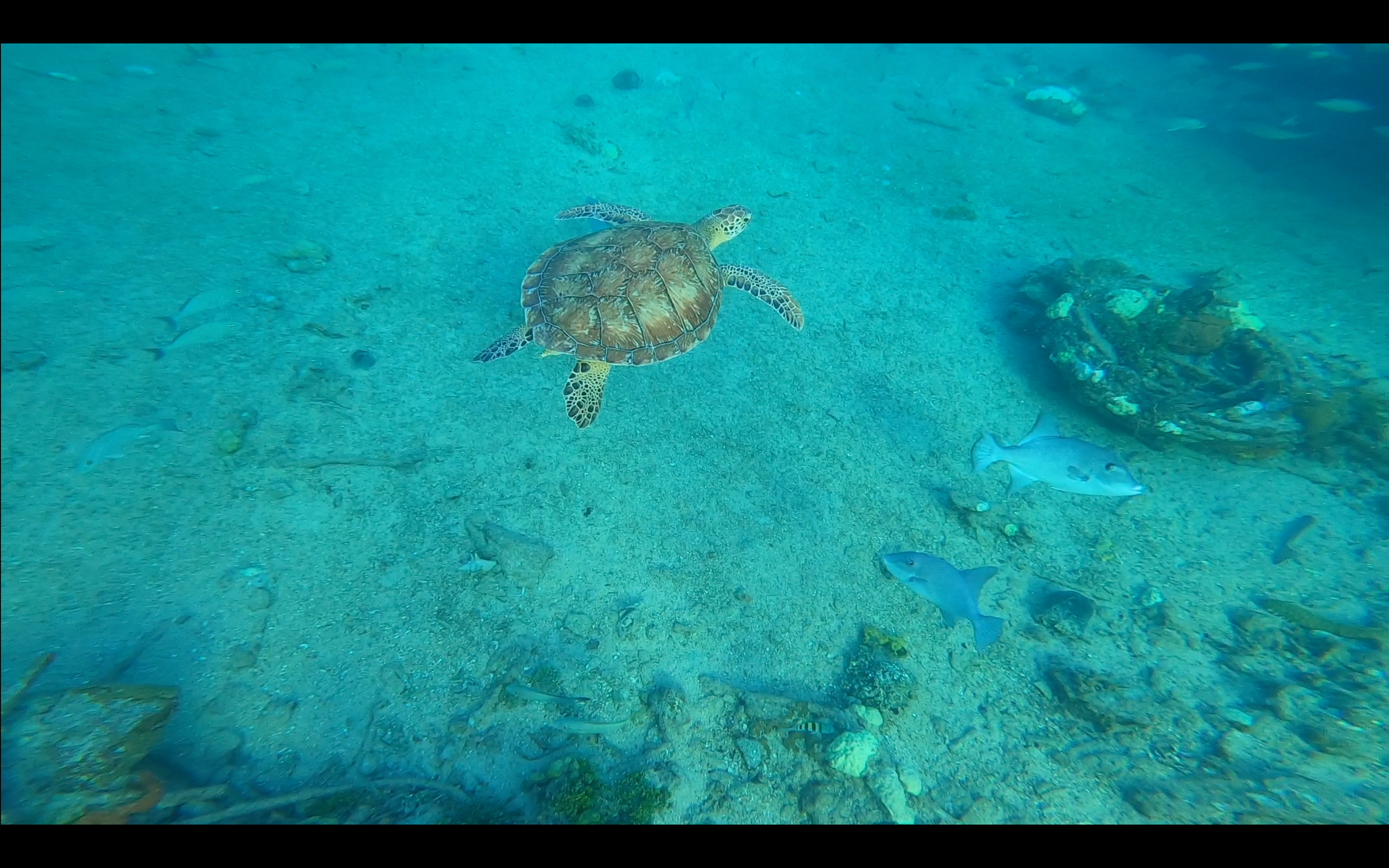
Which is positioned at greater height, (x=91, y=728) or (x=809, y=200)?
(x=809, y=200)

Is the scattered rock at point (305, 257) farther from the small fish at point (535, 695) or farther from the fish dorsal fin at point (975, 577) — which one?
the fish dorsal fin at point (975, 577)

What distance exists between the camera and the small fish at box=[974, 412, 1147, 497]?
147 inches

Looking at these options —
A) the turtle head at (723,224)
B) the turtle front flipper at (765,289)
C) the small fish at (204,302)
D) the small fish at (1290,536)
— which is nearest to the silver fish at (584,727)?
the turtle front flipper at (765,289)

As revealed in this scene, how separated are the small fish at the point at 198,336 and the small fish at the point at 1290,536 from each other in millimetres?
10808

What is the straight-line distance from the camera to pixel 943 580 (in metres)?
3.54

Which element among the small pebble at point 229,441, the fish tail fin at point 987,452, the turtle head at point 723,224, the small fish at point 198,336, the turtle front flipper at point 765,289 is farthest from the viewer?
the turtle head at point 723,224

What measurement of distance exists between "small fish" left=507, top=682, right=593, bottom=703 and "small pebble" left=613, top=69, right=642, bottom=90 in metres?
13.2

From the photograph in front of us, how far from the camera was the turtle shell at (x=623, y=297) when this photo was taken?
462 centimetres

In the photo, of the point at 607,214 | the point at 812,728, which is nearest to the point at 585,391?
the point at 607,214
